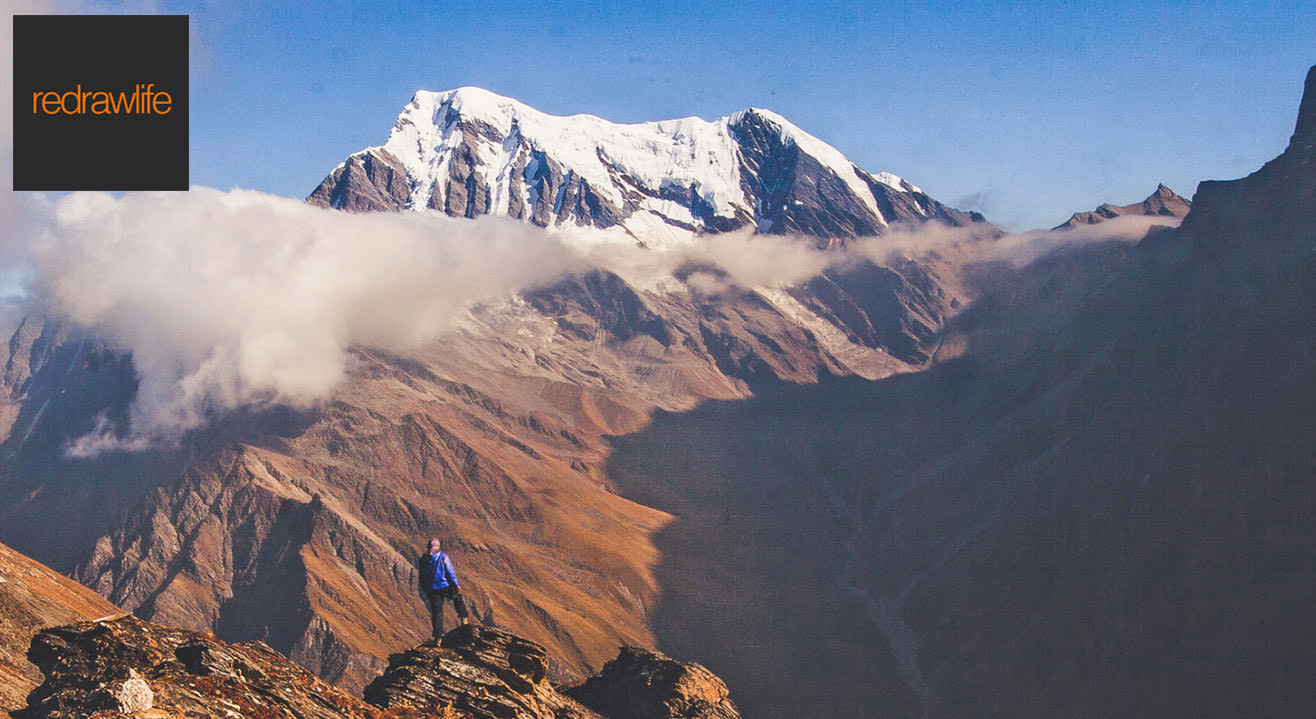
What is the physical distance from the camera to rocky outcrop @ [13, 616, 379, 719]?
37938 millimetres

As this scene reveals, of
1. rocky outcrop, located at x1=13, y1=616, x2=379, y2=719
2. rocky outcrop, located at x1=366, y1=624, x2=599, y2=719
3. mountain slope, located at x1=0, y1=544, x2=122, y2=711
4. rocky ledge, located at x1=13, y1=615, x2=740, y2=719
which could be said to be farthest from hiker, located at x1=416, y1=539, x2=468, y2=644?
mountain slope, located at x1=0, y1=544, x2=122, y2=711

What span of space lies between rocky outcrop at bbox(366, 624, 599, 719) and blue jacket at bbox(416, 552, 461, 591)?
12.9 feet

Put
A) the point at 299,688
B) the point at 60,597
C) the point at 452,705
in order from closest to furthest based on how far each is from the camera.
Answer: the point at 299,688, the point at 452,705, the point at 60,597

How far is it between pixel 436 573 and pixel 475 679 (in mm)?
5455

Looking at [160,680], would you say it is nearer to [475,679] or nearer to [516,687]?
[475,679]

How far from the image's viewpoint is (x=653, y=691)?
226 ft

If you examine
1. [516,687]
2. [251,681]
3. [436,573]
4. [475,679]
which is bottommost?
[516,687]

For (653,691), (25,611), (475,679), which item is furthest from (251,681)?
(653,691)

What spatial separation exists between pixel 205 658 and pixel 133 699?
6.84 meters

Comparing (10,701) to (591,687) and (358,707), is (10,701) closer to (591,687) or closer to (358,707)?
(358,707)

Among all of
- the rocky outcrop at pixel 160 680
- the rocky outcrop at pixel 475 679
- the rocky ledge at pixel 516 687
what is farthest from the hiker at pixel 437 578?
the rocky outcrop at pixel 160 680

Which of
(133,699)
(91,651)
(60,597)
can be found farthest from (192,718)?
(60,597)

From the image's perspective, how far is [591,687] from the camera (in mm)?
70375

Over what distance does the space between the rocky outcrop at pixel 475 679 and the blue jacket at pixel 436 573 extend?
12.9 ft
